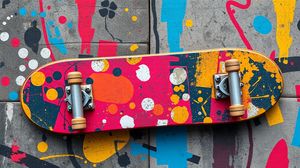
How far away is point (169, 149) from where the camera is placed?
195 cm

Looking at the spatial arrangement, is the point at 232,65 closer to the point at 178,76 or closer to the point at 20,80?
the point at 178,76

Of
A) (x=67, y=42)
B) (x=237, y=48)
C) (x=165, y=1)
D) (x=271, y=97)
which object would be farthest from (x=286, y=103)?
(x=67, y=42)

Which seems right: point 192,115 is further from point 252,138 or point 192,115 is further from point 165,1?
point 165,1

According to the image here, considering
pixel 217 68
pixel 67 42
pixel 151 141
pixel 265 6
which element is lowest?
pixel 151 141

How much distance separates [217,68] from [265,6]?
13.8 inches

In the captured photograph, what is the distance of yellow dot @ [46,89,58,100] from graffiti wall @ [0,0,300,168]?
14cm

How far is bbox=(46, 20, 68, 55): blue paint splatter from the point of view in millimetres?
1979

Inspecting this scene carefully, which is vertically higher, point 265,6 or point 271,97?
point 265,6

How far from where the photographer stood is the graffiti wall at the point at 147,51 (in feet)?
6.39

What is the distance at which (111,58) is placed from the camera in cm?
190

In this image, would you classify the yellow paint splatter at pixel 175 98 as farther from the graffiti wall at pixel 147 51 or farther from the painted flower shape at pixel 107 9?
the painted flower shape at pixel 107 9

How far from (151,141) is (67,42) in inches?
20.8

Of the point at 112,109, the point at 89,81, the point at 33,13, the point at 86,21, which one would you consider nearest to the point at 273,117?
the point at 112,109

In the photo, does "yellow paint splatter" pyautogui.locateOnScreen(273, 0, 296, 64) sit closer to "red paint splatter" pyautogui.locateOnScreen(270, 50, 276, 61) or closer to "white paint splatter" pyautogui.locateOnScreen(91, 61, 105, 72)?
"red paint splatter" pyautogui.locateOnScreen(270, 50, 276, 61)
